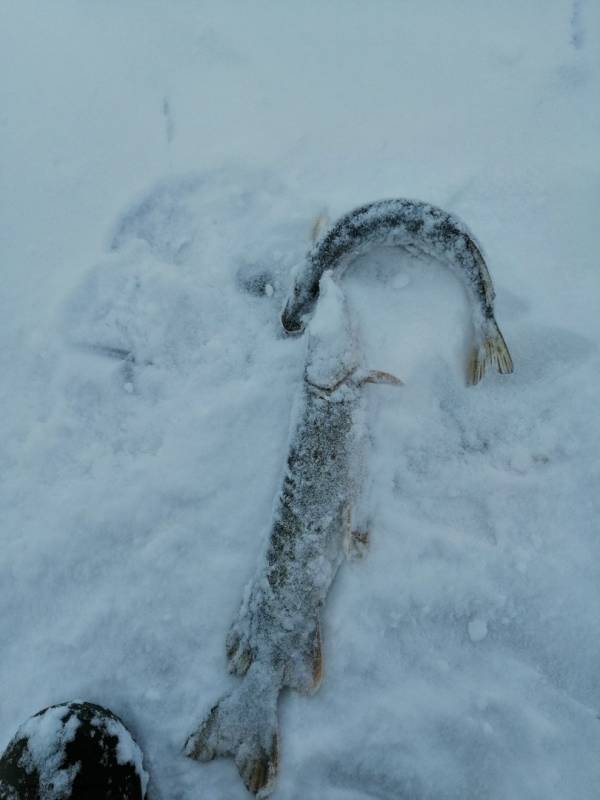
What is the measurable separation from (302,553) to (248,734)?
82cm

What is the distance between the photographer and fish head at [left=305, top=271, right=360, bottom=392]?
2.67 meters

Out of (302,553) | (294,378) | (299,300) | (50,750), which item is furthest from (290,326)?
(50,750)

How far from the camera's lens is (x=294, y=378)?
9.68 ft

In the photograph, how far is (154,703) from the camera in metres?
2.57

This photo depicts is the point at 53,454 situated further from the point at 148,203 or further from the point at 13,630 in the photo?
the point at 148,203

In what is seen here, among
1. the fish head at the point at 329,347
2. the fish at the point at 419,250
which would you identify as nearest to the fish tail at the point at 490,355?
the fish at the point at 419,250

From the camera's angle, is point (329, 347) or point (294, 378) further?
point (294, 378)

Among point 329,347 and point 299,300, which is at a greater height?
point 299,300

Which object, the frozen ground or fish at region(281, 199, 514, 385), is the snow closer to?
the frozen ground

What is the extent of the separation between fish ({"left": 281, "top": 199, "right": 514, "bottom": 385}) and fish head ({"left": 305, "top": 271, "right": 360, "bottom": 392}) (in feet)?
0.79

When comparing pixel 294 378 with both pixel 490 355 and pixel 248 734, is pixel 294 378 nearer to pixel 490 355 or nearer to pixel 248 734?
pixel 490 355

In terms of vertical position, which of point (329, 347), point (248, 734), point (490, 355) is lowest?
point (248, 734)

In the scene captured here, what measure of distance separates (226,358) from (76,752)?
199cm

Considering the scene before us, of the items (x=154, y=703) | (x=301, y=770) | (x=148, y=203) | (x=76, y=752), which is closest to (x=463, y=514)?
(x=301, y=770)
